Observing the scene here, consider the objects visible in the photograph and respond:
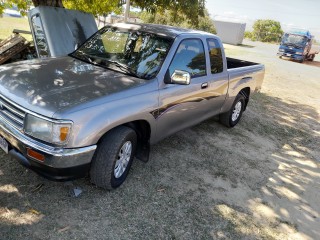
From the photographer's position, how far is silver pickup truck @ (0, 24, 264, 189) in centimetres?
304

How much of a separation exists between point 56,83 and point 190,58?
1974 mm

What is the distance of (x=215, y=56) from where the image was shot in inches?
204

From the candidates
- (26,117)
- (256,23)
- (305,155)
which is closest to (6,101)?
(26,117)

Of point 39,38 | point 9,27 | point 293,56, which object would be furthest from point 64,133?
point 293,56

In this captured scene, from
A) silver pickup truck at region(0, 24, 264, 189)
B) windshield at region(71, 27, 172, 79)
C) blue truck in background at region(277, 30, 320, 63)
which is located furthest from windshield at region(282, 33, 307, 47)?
windshield at region(71, 27, 172, 79)

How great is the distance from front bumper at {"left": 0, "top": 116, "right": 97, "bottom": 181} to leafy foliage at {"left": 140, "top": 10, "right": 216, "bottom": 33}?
23.0ft

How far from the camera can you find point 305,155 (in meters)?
5.99

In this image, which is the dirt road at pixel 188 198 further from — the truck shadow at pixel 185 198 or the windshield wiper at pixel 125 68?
the windshield wiper at pixel 125 68

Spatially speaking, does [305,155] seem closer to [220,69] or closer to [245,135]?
[245,135]

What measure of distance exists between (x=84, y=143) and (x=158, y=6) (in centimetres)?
701

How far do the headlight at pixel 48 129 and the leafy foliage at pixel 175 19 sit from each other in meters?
7.05

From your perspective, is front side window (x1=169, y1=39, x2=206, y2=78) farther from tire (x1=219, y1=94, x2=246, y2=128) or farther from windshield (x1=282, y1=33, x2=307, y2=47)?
windshield (x1=282, y1=33, x2=307, y2=47)

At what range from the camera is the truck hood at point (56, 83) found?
309cm

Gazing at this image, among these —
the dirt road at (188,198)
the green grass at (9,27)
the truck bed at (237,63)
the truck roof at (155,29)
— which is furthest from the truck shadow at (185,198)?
the green grass at (9,27)
